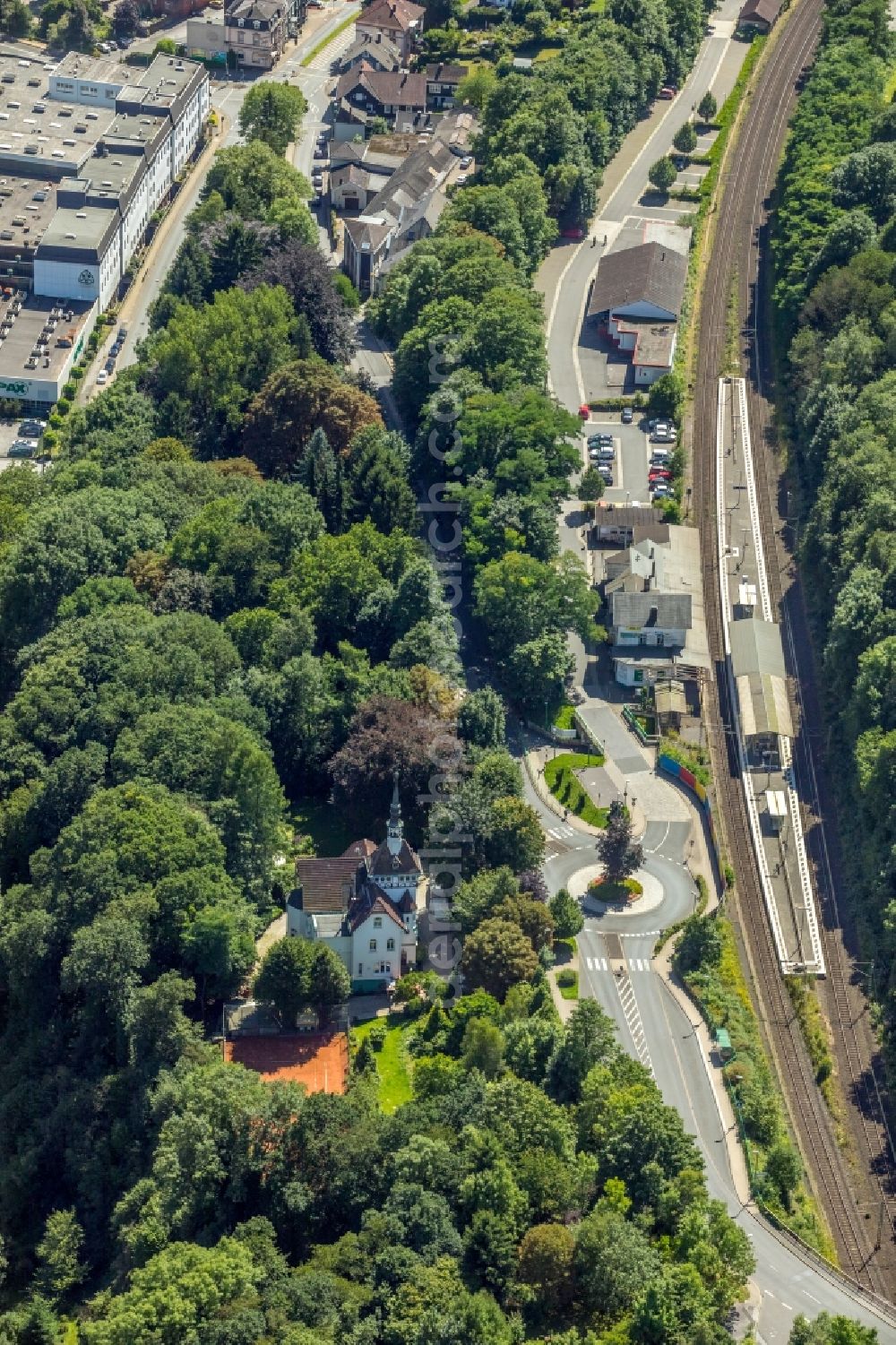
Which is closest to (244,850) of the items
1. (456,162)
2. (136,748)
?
(136,748)

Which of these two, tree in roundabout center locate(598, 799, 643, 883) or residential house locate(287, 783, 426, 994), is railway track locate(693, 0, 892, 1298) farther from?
residential house locate(287, 783, 426, 994)

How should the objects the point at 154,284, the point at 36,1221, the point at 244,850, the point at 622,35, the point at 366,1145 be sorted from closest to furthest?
the point at 366,1145 < the point at 36,1221 < the point at 244,850 < the point at 154,284 < the point at 622,35

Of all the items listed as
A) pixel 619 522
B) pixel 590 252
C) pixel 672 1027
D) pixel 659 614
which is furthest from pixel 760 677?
pixel 590 252

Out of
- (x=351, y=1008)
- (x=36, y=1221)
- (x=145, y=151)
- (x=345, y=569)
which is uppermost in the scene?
(x=145, y=151)

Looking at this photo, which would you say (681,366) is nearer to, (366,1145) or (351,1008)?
(351,1008)

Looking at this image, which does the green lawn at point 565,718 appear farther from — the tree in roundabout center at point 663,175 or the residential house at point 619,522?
the tree in roundabout center at point 663,175

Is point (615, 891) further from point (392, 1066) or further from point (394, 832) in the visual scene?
point (392, 1066)

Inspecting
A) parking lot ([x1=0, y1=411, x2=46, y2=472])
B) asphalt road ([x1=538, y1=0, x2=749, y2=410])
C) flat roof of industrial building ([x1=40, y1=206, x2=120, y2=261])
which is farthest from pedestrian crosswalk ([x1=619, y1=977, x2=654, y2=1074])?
flat roof of industrial building ([x1=40, y1=206, x2=120, y2=261])
